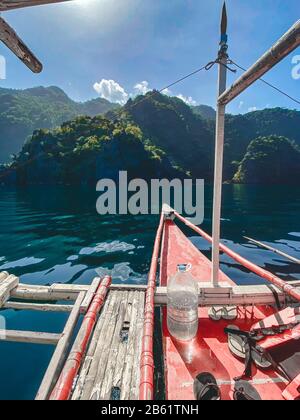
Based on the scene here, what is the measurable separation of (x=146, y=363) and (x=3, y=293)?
2819 mm

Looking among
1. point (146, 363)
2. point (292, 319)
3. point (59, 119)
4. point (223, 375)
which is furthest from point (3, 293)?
point (59, 119)

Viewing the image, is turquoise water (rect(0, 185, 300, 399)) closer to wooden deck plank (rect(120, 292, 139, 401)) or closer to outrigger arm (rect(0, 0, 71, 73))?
wooden deck plank (rect(120, 292, 139, 401))

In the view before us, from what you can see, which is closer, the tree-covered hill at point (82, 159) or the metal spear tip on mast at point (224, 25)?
the metal spear tip on mast at point (224, 25)

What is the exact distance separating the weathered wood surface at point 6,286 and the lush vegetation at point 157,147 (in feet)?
24.8

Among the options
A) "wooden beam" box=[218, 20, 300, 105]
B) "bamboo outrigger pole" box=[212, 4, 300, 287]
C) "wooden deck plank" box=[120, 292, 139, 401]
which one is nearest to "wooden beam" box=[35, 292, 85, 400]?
"wooden deck plank" box=[120, 292, 139, 401]

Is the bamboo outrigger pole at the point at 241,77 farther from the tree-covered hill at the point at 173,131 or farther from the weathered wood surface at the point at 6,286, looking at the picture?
the tree-covered hill at the point at 173,131

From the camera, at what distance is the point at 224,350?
2.98 m

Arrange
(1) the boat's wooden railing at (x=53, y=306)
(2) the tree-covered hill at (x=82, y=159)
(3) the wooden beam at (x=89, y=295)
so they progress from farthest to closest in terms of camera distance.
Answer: (2) the tree-covered hill at (x=82, y=159) < (3) the wooden beam at (x=89, y=295) < (1) the boat's wooden railing at (x=53, y=306)

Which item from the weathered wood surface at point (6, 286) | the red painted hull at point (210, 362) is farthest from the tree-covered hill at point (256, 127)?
the weathered wood surface at point (6, 286)

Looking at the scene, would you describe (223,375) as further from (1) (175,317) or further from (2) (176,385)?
(1) (175,317)

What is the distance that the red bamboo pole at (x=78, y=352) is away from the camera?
6.69 feet

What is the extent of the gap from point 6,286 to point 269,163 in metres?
102

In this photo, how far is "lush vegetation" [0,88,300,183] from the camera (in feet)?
208

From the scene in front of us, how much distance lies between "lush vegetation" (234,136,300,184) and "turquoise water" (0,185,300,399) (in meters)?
77.9
